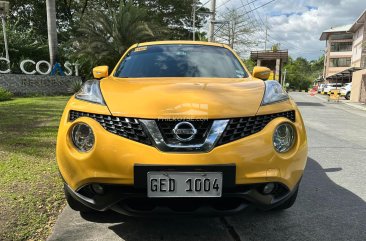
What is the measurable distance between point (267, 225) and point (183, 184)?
3.97 ft

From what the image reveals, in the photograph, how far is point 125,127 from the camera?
2.48 m

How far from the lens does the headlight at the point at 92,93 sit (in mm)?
2732

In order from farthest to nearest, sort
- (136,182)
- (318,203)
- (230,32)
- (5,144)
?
(230,32) → (5,144) → (318,203) → (136,182)

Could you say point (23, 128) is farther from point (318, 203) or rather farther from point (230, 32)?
point (230, 32)

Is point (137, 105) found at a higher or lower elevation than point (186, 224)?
higher

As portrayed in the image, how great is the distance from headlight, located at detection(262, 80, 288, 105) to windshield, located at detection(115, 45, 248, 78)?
0.75 metres

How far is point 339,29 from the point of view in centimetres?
7088

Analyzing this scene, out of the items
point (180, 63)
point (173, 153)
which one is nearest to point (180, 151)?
point (173, 153)

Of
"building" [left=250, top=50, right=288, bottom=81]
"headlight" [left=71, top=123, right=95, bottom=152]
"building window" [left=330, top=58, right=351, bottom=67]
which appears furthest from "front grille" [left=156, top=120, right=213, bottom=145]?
"building window" [left=330, top=58, right=351, bottom=67]

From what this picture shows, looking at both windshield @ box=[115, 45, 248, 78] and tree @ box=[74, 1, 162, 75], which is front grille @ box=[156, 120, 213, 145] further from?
tree @ box=[74, 1, 162, 75]

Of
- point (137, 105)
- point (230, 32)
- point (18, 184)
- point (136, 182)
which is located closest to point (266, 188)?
point (136, 182)

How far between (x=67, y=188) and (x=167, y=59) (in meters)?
1.87

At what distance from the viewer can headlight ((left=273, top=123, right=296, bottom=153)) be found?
2602 mm

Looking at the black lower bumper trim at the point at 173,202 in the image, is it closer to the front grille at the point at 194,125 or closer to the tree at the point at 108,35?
the front grille at the point at 194,125
